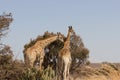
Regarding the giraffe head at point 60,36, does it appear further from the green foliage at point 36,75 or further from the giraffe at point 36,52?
the green foliage at point 36,75

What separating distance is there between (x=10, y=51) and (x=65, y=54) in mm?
3251

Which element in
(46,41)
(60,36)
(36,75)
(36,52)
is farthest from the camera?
(60,36)

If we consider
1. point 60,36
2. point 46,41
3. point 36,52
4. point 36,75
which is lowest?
point 36,75

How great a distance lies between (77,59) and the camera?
31594mm

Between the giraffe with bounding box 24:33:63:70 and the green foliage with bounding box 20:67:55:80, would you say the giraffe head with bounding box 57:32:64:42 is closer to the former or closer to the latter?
the giraffe with bounding box 24:33:63:70

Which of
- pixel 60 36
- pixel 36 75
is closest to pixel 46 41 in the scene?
pixel 60 36

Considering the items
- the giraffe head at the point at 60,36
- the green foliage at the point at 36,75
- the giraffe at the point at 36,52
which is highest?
the giraffe head at the point at 60,36

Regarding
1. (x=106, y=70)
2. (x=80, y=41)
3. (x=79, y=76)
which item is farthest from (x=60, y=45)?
(x=106, y=70)

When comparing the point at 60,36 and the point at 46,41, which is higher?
the point at 60,36

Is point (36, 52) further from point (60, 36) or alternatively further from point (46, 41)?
point (60, 36)

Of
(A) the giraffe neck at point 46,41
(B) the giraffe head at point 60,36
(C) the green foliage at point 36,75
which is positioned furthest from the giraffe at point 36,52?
(C) the green foliage at point 36,75

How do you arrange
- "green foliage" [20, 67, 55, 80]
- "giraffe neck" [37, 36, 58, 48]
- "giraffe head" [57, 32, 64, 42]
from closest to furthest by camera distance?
"green foliage" [20, 67, 55, 80] < "giraffe neck" [37, 36, 58, 48] < "giraffe head" [57, 32, 64, 42]

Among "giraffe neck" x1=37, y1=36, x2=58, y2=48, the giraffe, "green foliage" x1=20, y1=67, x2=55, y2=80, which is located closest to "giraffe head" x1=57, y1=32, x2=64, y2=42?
"giraffe neck" x1=37, y1=36, x2=58, y2=48

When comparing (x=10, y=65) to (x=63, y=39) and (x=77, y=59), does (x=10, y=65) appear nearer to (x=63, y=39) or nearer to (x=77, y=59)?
(x=63, y=39)
